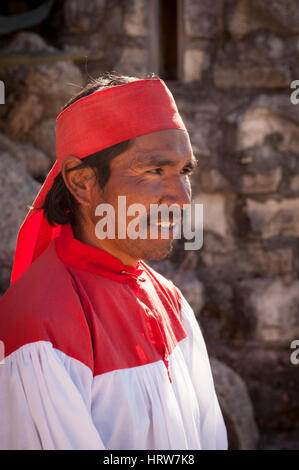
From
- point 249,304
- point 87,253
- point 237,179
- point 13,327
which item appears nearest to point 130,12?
point 237,179

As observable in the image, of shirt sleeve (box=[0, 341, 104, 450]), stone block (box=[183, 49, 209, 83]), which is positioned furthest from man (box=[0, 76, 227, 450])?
stone block (box=[183, 49, 209, 83])

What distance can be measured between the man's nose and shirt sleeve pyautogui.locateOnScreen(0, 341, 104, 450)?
0.45 m

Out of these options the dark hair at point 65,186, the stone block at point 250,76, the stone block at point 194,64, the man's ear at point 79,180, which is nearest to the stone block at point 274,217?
the stone block at point 250,76

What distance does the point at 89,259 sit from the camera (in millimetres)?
1312

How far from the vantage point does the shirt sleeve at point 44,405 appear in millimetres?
1033

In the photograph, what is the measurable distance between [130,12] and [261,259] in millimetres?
1678

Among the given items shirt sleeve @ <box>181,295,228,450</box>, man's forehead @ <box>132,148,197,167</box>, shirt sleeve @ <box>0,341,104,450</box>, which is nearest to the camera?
shirt sleeve @ <box>0,341,104,450</box>

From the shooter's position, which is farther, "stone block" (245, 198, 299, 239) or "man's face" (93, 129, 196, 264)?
"stone block" (245, 198, 299, 239)

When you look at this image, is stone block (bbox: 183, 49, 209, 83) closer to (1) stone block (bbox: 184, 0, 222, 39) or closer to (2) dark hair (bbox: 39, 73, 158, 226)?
(1) stone block (bbox: 184, 0, 222, 39)

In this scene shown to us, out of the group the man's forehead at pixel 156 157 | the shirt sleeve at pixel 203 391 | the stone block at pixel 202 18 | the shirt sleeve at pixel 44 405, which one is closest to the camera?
the shirt sleeve at pixel 44 405

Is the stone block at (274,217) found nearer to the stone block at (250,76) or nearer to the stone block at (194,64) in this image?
the stone block at (250,76)

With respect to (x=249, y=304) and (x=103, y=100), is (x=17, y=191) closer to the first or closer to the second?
(x=103, y=100)

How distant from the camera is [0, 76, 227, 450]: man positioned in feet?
3.48

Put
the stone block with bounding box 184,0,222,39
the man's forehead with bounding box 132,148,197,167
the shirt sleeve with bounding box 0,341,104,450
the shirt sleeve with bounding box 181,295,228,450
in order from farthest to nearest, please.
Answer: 1. the stone block with bounding box 184,0,222,39
2. the shirt sleeve with bounding box 181,295,228,450
3. the man's forehead with bounding box 132,148,197,167
4. the shirt sleeve with bounding box 0,341,104,450
